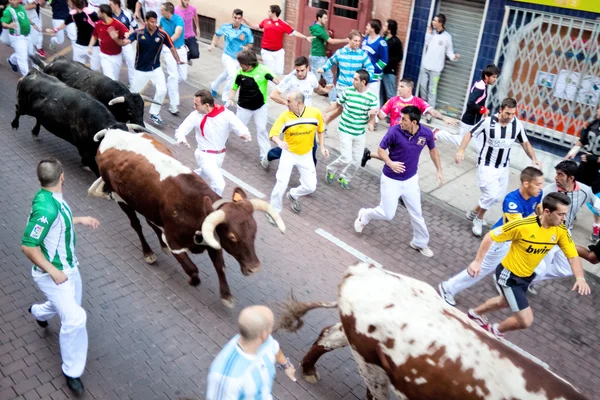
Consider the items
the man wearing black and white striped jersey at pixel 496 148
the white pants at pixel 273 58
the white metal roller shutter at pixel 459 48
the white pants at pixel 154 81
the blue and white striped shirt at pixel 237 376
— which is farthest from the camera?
the white pants at pixel 273 58

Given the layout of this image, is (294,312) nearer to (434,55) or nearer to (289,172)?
(289,172)

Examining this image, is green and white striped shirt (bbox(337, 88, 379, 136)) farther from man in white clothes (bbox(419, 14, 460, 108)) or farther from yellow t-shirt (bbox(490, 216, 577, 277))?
yellow t-shirt (bbox(490, 216, 577, 277))

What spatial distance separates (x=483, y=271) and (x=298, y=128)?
10.0ft

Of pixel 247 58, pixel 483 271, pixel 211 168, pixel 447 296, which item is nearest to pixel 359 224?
pixel 447 296

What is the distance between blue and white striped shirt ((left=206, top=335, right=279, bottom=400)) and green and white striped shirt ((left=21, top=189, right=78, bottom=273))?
1924mm

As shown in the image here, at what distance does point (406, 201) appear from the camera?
7.70 metres

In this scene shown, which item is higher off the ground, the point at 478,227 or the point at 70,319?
the point at 70,319

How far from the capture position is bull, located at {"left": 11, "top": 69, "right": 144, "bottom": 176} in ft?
28.0

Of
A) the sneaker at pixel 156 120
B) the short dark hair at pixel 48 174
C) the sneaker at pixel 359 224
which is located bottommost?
the sneaker at pixel 359 224

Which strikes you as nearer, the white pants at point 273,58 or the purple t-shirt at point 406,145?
the purple t-shirt at point 406,145

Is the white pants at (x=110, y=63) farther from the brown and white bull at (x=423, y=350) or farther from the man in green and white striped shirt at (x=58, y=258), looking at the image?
the brown and white bull at (x=423, y=350)

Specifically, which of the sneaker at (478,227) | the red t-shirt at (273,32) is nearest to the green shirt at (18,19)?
the red t-shirt at (273,32)

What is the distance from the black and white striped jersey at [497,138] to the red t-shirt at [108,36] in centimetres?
697

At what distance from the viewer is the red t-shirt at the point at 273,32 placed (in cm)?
1288
